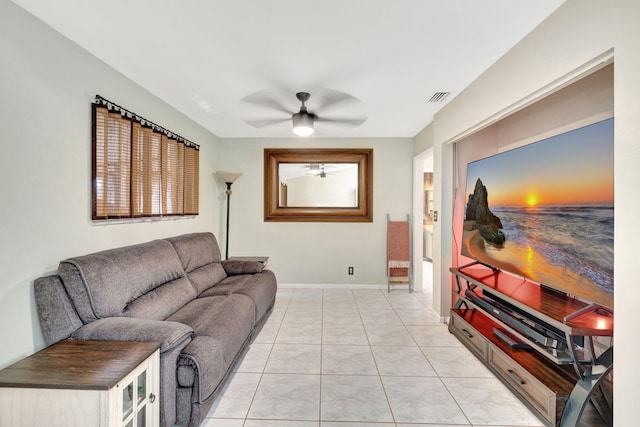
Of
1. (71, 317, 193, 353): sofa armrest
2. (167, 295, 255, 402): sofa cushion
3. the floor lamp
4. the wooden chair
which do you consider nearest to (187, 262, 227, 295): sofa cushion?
(167, 295, 255, 402): sofa cushion

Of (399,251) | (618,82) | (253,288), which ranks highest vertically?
(618,82)

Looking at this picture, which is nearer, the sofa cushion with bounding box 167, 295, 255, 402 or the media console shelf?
the media console shelf

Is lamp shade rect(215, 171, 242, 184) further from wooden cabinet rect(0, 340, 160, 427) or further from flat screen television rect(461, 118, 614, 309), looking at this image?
flat screen television rect(461, 118, 614, 309)

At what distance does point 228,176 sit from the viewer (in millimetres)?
4277

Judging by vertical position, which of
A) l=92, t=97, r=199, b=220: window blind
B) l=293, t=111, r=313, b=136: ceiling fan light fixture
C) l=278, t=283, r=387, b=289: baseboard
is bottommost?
l=278, t=283, r=387, b=289: baseboard

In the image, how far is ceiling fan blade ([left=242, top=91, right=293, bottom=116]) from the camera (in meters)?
2.87

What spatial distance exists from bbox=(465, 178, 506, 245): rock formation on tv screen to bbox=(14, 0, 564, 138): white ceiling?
1040 millimetres

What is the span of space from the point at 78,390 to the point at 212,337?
28.5 inches

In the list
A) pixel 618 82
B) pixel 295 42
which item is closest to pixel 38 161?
pixel 295 42

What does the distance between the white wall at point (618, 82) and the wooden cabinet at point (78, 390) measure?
225 cm

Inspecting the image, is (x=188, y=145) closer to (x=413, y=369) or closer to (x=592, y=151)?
(x=413, y=369)

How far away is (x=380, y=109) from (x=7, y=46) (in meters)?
3.03

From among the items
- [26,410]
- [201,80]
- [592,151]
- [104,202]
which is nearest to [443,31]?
[592,151]

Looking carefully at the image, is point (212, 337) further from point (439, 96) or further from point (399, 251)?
point (399, 251)
